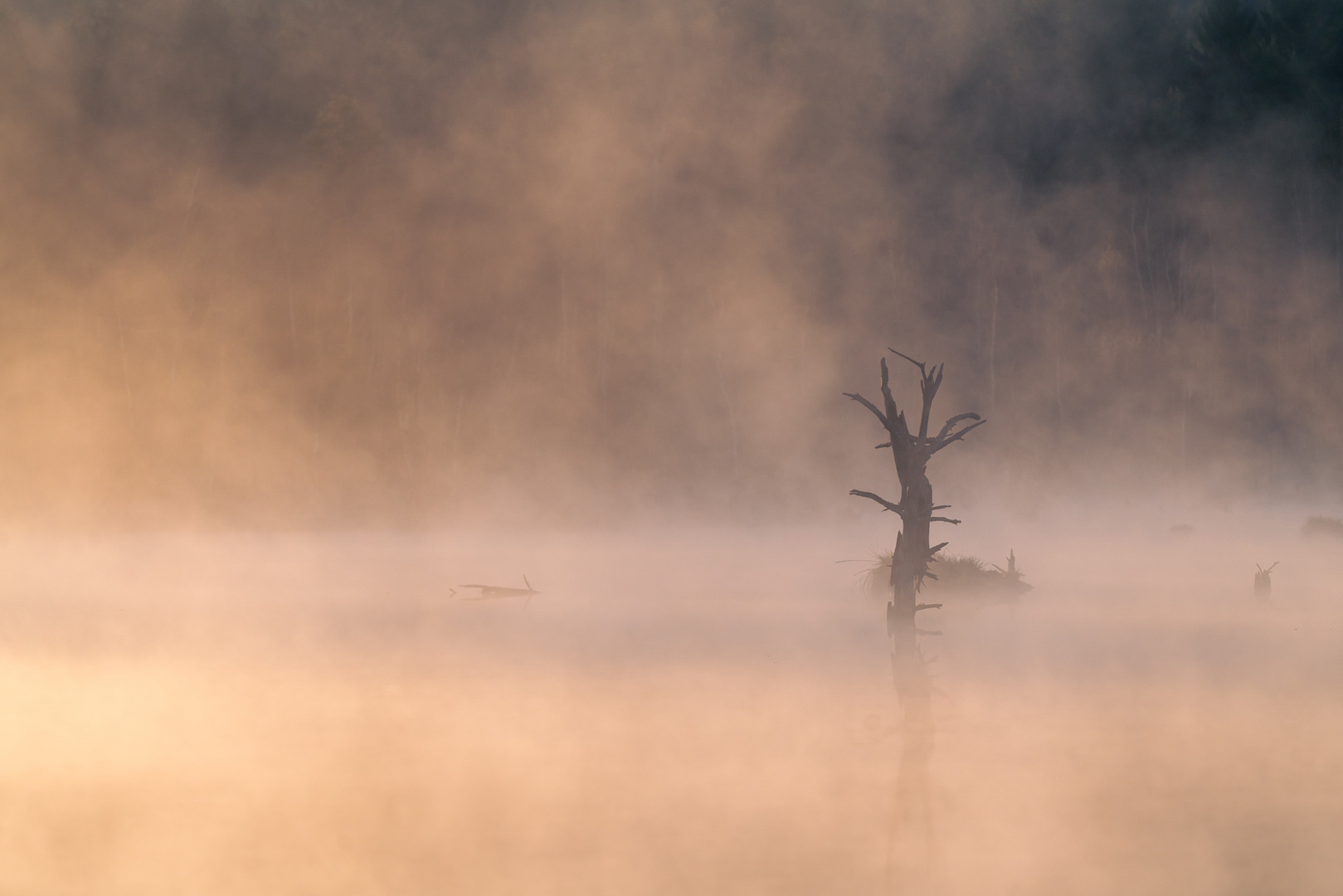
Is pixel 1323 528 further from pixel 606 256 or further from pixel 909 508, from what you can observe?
pixel 606 256

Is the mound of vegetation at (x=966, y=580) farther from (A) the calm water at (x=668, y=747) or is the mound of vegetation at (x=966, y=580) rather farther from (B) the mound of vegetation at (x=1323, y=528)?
(B) the mound of vegetation at (x=1323, y=528)

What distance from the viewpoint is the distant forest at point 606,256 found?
42781 mm

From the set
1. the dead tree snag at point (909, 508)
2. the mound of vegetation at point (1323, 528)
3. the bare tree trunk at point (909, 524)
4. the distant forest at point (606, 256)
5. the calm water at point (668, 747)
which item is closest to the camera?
the calm water at point (668, 747)

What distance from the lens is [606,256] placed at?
47.7m

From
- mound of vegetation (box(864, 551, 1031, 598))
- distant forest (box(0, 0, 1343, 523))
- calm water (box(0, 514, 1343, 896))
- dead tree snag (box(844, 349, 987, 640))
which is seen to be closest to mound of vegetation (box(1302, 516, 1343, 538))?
calm water (box(0, 514, 1343, 896))

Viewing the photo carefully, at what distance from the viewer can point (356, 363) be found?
46.5 metres

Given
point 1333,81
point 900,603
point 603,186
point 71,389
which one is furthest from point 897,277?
point 900,603

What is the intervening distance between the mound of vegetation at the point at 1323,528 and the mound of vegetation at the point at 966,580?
11.2 m

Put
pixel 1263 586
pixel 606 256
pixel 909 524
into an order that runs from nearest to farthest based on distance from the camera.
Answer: pixel 909 524
pixel 1263 586
pixel 606 256

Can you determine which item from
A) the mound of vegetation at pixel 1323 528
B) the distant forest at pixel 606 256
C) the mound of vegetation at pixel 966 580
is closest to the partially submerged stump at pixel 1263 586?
the mound of vegetation at pixel 966 580

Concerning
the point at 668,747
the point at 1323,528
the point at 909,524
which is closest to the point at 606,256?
the point at 1323,528

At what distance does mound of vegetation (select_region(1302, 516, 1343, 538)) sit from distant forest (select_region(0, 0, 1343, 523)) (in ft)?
40.6

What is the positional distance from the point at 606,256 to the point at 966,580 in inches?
1194

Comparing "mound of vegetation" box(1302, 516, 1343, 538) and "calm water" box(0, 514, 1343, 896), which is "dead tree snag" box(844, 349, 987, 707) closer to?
"calm water" box(0, 514, 1343, 896)
